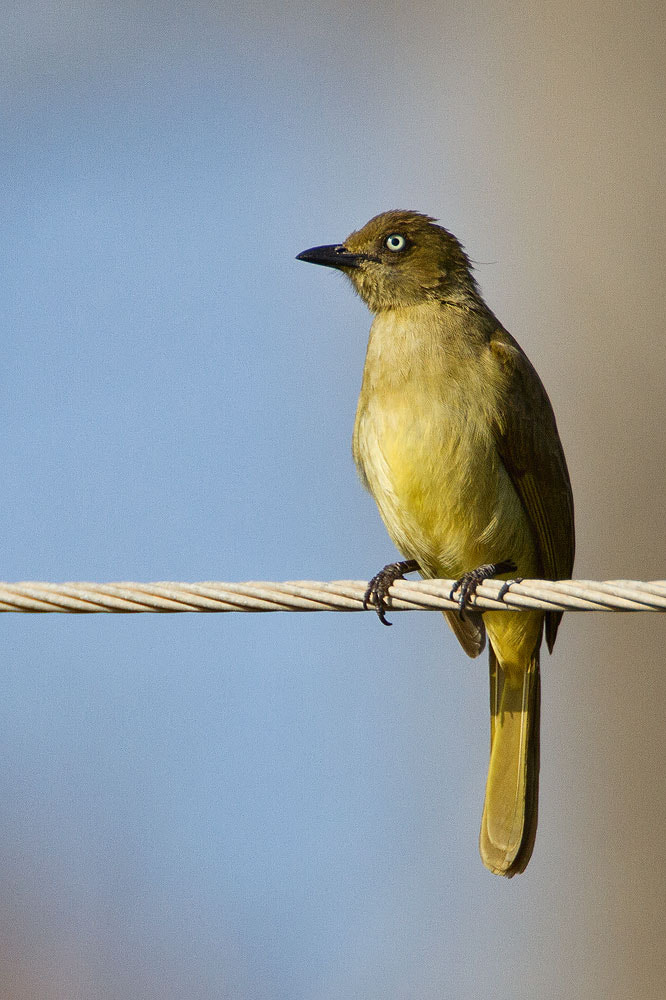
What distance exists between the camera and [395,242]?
5.35 m

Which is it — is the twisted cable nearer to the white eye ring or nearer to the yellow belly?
the yellow belly

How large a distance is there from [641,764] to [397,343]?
3590mm

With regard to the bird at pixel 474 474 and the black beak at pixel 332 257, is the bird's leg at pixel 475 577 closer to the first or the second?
the bird at pixel 474 474

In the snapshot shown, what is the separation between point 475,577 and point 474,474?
0.39m

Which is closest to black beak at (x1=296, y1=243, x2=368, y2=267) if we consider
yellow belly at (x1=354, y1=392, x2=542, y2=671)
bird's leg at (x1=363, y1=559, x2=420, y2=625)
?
yellow belly at (x1=354, y1=392, x2=542, y2=671)

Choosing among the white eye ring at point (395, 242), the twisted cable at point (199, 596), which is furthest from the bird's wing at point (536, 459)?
the twisted cable at point (199, 596)

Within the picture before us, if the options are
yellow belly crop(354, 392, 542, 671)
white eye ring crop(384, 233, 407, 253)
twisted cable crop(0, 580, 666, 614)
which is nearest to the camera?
twisted cable crop(0, 580, 666, 614)

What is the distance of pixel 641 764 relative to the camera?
710 centimetres

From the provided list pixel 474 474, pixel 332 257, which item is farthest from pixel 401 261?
pixel 474 474

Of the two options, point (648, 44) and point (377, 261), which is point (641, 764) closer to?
point (377, 261)

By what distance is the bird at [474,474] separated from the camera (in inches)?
175

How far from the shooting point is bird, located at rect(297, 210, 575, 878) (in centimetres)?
445

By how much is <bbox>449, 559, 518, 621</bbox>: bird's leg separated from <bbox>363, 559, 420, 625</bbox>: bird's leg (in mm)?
232

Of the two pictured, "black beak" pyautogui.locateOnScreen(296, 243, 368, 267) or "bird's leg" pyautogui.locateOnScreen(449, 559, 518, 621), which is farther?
"black beak" pyautogui.locateOnScreen(296, 243, 368, 267)
